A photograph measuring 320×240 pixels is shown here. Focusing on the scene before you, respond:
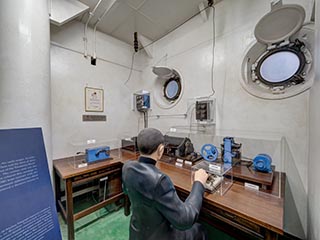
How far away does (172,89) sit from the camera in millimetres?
2953

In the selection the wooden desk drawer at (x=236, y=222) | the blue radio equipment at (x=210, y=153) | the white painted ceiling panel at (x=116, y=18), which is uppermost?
the white painted ceiling panel at (x=116, y=18)

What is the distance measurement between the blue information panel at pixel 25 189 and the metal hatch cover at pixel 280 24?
98.9 inches

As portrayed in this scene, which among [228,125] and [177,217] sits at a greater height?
[228,125]

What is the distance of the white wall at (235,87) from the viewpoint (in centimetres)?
149

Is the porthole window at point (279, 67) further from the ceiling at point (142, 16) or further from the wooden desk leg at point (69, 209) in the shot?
the wooden desk leg at point (69, 209)

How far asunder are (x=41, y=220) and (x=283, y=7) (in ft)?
9.37

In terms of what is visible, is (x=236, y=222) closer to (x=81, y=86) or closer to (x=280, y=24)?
(x=280, y=24)

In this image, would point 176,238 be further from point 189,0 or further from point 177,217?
point 189,0

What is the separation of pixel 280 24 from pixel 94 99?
2751 mm

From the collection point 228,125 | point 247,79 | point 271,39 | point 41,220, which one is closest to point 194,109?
point 228,125

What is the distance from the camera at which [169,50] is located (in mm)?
2754

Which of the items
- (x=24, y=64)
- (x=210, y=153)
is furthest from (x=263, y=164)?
(x=24, y=64)

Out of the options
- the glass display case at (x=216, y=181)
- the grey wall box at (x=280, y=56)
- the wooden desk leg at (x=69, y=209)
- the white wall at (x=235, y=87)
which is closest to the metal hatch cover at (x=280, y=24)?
the grey wall box at (x=280, y=56)

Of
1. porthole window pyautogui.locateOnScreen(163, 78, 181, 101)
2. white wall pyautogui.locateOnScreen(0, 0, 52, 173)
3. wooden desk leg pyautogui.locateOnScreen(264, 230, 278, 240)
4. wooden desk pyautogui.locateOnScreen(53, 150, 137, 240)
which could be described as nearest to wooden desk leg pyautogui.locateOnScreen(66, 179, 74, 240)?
wooden desk pyautogui.locateOnScreen(53, 150, 137, 240)
